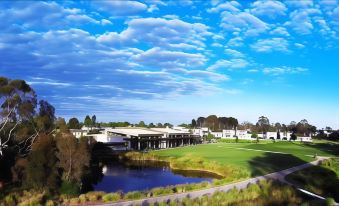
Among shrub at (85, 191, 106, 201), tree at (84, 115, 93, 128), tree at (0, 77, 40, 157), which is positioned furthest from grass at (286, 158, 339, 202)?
tree at (84, 115, 93, 128)

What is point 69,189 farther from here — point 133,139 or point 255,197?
point 133,139

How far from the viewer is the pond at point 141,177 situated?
35000 mm

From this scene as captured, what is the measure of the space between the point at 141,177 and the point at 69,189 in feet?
47.8

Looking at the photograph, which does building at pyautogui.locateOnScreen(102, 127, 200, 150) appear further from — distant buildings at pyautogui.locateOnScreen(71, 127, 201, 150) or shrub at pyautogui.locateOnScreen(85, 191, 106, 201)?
shrub at pyautogui.locateOnScreen(85, 191, 106, 201)

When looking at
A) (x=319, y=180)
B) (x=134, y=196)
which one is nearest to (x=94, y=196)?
(x=134, y=196)

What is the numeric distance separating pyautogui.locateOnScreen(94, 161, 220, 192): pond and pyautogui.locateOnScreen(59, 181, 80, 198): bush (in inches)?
189

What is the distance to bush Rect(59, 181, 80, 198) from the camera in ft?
85.0

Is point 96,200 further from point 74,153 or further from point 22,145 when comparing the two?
point 22,145

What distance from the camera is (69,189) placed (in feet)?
89.7

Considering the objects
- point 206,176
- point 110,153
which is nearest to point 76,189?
point 206,176

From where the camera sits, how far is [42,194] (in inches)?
961

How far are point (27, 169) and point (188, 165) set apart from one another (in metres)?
25.7

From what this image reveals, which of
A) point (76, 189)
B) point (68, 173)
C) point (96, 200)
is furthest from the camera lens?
point (68, 173)

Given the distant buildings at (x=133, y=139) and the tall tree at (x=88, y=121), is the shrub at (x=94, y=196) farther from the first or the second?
the tall tree at (x=88, y=121)
